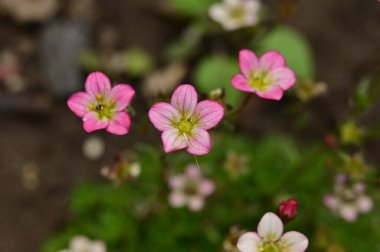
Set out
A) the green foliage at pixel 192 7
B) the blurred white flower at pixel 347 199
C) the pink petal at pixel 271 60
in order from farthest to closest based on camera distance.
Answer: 1. the green foliage at pixel 192 7
2. the blurred white flower at pixel 347 199
3. the pink petal at pixel 271 60

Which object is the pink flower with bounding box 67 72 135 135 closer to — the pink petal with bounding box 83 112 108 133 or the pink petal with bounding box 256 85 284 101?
the pink petal with bounding box 83 112 108 133

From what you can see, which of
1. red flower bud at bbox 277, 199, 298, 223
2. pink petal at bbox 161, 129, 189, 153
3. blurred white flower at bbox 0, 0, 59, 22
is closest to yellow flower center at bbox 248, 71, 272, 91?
pink petal at bbox 161, 129, 189, 153

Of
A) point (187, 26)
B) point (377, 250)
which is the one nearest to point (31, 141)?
point (187, 26)

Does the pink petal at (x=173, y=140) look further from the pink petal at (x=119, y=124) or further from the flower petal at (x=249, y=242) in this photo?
the flower petal at (x=249, y=242)

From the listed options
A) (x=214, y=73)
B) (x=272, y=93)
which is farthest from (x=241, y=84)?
(x=214, y=73)

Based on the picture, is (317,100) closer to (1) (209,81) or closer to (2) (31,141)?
(1) (209,81)

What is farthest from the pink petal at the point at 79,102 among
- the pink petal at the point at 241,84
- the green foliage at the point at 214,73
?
the green foliage at the point at 214,73

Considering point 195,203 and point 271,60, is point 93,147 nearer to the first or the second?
point 195,203
